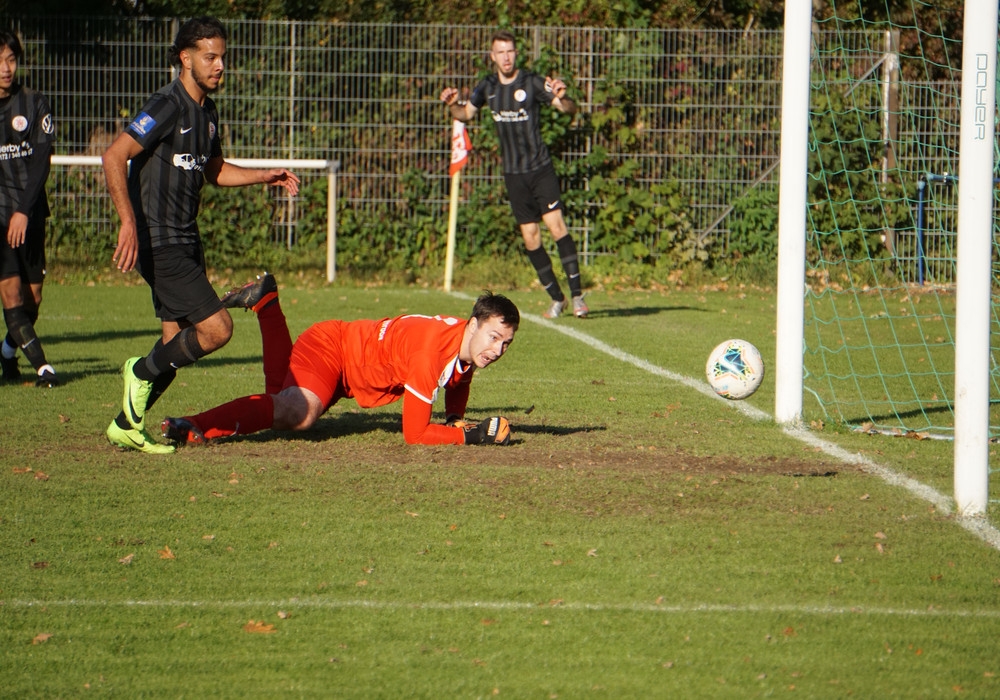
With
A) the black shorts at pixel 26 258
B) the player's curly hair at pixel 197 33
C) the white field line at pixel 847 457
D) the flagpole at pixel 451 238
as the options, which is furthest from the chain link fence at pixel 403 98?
the player's curly hair at pixel 197 33

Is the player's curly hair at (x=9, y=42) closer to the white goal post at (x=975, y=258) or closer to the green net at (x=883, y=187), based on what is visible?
the white goal post at (x=975, y=258)

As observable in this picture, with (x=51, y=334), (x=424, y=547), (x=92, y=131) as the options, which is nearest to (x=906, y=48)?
(x=92, y=131)

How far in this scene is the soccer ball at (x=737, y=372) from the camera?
660 centimetres

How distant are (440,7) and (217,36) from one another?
13685mm

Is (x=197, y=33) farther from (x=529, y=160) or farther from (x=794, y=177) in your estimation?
(x=529, y=160)

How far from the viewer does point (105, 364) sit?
8.95 meters

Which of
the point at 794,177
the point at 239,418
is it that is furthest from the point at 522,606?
the point at 794,177

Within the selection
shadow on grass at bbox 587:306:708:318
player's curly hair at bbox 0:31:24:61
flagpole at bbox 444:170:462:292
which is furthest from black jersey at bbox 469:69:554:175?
player's curly hair at bbox 0:31:24:61

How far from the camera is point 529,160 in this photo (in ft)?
38.6

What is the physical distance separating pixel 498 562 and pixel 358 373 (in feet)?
6.65

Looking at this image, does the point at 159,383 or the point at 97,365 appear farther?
the point at 97,365

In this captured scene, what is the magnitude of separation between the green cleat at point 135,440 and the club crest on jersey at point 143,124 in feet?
4.71

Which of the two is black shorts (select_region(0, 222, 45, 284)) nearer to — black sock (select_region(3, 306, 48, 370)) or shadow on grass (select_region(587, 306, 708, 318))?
black sock (select_region(3, 306, 48, 370))

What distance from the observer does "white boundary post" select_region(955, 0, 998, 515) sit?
4.96 meters
